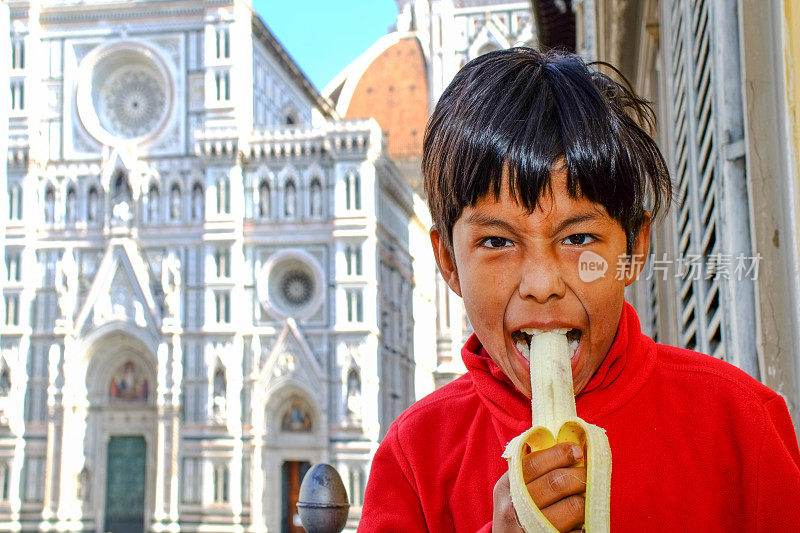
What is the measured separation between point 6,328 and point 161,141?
263 inches

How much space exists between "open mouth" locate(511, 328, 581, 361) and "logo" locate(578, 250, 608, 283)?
2.9 inches

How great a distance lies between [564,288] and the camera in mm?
1137

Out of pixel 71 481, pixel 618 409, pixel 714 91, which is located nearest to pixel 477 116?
pixel 618 409

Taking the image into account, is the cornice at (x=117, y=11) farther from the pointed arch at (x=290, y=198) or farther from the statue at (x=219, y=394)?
the statue at (x=219, y=394)

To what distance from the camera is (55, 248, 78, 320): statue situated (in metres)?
26.0

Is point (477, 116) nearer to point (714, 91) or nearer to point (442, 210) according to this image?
point (442, 210)

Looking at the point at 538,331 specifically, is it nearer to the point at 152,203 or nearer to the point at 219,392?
the point at 219,392

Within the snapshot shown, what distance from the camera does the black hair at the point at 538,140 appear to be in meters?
1.14

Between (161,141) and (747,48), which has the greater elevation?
(161,141)

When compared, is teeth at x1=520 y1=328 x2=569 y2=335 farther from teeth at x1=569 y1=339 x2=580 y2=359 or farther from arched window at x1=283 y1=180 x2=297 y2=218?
arched window at x1=283 y1=180 x2=297 y2=218

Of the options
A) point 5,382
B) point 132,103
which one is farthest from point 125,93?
point 5,382

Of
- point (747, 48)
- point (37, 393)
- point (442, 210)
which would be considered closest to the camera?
point (442, 210)

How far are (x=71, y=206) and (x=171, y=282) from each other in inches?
151

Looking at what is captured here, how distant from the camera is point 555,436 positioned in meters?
1.03
